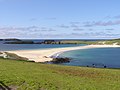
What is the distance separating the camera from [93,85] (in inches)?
707

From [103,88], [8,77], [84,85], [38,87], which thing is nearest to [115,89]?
[103,88]

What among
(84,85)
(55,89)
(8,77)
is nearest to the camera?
(55,89)

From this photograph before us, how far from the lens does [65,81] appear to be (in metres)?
18.8

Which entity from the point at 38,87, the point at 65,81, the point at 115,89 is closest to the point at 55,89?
the point at 38,87

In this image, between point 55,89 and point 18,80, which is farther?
point 18,80

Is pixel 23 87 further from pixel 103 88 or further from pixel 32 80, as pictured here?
pixel 103 88

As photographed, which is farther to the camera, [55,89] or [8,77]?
[8,77]

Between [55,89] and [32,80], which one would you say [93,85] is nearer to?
[55,89]

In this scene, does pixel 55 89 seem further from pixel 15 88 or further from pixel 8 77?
pixel 8 77

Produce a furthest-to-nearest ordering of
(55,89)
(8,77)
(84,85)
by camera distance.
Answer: (8,77) → (84,85) → (55,89)

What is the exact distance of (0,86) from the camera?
17.0 metres

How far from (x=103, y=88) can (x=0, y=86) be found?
21.3 ft

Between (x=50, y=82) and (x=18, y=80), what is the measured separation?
2.22m

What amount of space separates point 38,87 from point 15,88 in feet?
4.89
